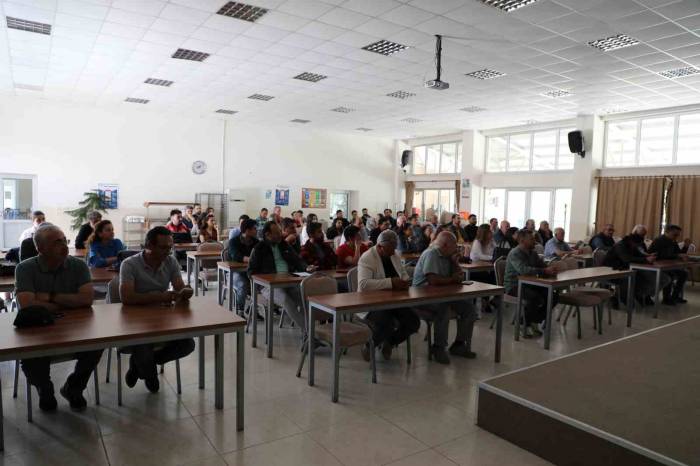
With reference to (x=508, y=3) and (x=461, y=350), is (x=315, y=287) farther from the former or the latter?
(x=508, y=3)

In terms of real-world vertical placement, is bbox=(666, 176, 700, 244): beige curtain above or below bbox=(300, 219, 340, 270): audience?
above

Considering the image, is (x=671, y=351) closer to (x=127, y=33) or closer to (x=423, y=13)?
(x=423, y=13)

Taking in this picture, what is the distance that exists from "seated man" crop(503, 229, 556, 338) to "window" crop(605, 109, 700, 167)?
23.8ft

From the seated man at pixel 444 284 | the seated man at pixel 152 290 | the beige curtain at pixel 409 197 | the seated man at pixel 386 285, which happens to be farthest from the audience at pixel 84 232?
the beige curtain at pixel 409 197

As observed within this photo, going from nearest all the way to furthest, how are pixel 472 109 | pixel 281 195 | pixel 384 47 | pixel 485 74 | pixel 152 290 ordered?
pixel 152 290, pixel 384 47, pixel 485 74, pixel 472 109, pixel 281 195

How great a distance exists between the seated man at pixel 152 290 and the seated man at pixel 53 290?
0.26 meters

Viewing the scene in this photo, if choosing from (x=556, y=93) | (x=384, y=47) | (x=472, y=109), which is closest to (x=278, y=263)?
(x=384, y=47)

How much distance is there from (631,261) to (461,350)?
386cm

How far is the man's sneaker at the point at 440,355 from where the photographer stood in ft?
14.7

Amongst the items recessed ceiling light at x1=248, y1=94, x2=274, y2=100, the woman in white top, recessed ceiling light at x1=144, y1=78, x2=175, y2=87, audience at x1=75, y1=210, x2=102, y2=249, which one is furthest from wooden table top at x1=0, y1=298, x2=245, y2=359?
recessed ceiling light at x1=248, y1=94, x2=274, y2=100

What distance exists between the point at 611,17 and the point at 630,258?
3398 millimetres

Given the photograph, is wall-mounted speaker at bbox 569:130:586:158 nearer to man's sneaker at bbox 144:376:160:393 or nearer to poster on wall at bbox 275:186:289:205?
poster on wall at bbox 275:186:289:205

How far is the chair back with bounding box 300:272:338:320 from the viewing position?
13.1ft

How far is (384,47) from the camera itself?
23.1 ft
